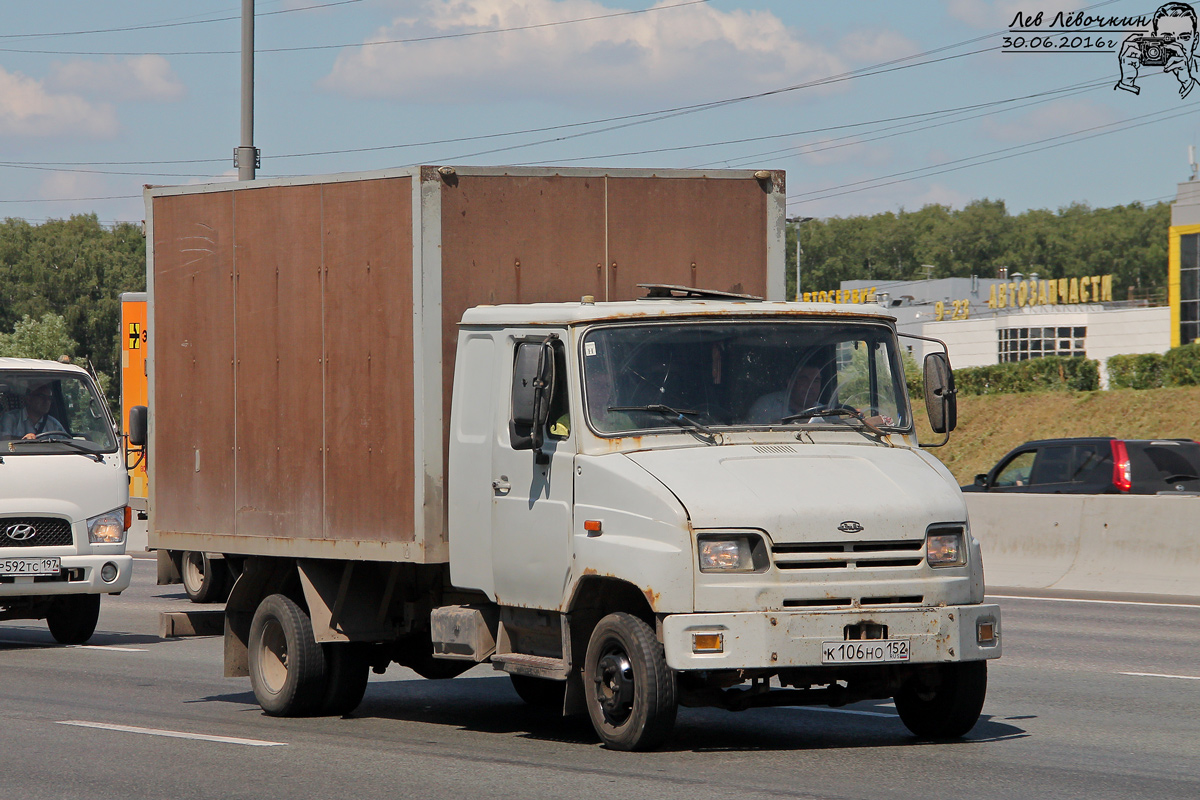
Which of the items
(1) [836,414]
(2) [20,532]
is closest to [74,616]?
(2) [20,532]

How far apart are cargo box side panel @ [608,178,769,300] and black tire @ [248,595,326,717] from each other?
9.15 ft

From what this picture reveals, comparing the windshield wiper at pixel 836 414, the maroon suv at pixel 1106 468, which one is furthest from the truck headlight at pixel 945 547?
the maroon suv at pixel 1106 468

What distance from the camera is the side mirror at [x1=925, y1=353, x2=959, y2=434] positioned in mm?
9367

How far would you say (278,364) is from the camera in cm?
1070

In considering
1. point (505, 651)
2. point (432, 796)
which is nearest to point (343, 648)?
point (505, 651)

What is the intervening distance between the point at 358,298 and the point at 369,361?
382 millimetres

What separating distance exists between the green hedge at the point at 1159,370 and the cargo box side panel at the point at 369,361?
4791 cm

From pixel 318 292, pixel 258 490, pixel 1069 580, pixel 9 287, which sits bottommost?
pixel 1069 580

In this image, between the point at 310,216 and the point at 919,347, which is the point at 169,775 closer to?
the point at 310,216

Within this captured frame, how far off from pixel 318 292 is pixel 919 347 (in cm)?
9839

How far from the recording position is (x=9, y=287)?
132750mm

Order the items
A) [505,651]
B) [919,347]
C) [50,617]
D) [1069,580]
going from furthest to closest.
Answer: [919,347] < [1069,580] < [50,617] < [505,651]

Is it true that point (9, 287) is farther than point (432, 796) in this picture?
Yes

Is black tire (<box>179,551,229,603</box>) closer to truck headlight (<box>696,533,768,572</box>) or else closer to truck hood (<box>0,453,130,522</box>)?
truck hood (<box>0,453,130,522</box>)
